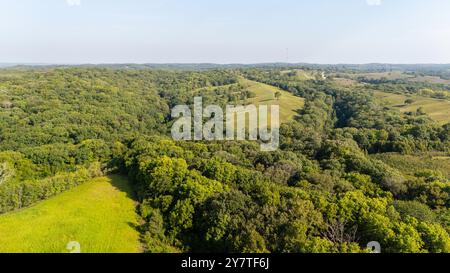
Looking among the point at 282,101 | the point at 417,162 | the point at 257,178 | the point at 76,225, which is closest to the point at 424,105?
the point at 282,101

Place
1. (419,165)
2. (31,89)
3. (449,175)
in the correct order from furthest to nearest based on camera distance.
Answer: (31,89) → (419,165) → (449,175)

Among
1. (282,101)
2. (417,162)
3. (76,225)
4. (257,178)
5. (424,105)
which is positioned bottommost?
(417,162)

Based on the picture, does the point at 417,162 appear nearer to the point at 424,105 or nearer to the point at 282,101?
the point at 282,101

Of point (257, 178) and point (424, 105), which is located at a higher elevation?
point (424, 105)

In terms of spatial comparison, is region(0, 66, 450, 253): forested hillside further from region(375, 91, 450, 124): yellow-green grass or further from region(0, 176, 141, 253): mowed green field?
region(375, 91, 450, 124): yellow-green grass
